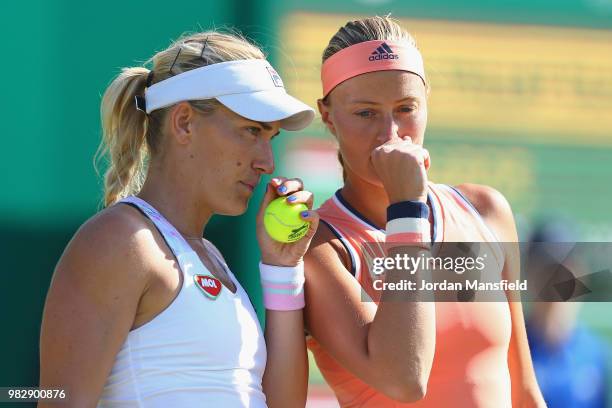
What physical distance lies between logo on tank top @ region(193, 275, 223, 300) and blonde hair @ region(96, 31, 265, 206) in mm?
391

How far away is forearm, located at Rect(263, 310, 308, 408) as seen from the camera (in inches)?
97.9

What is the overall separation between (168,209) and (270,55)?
1479 millimetres

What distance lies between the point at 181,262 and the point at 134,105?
50 centimetres

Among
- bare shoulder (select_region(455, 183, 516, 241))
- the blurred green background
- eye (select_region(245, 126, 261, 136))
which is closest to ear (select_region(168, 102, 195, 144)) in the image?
eye (select_region(245, 126, 261, 136))

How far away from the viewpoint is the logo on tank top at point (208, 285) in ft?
7.34

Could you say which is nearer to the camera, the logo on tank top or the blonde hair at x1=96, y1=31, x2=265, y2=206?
the logo on tank top

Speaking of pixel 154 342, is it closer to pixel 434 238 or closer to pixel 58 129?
pixel 434 238

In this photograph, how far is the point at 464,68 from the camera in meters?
4.05

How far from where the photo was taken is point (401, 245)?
2434 mm

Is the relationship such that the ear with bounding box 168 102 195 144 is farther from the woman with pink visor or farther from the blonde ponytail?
the woman with pink visor

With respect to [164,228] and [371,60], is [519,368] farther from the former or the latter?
[164,228]

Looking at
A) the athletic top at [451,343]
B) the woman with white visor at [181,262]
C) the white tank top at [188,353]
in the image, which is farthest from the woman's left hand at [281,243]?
the white tank top at [188,353]

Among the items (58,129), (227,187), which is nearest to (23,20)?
(58,129)

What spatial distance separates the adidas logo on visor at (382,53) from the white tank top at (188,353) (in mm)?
771
